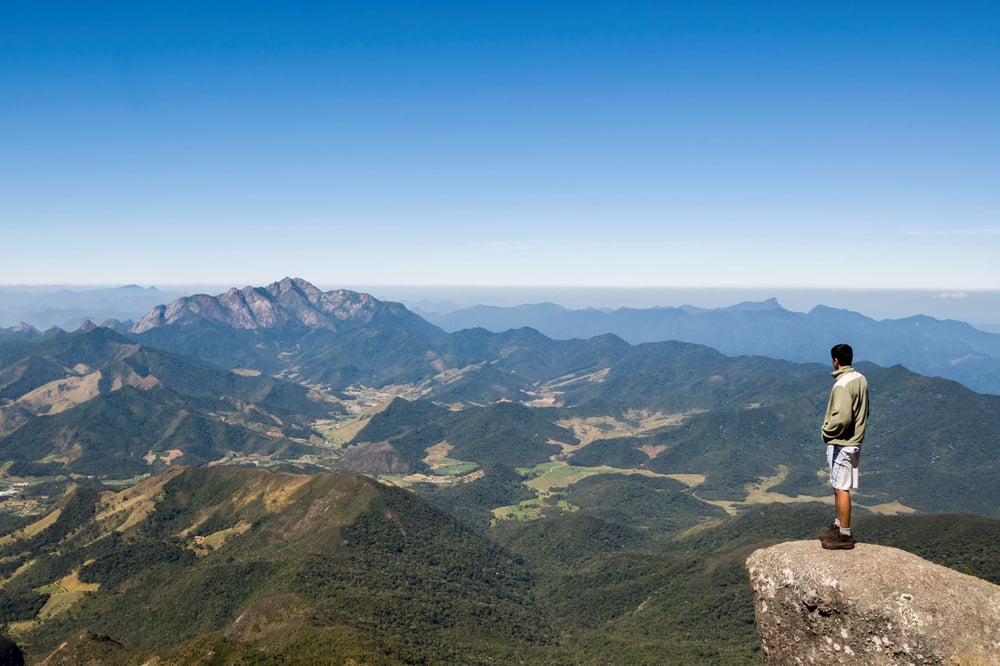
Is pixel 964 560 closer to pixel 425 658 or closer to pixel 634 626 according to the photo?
pixel 634 626

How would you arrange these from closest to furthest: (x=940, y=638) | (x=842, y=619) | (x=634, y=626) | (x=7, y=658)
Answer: (x=940, y=638), (x=842, y=619), (x=7, y=658), (x=634, y=626)

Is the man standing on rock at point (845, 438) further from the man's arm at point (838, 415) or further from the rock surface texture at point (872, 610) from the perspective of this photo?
the rock surface texture at point (872, 610)

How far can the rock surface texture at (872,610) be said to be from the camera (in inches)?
699

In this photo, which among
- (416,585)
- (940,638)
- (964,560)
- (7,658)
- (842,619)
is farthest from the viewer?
(416,585)

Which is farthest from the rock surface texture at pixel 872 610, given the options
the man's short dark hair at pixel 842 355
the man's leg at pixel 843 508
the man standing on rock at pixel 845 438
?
the man's short dark hair at pixel 842 355

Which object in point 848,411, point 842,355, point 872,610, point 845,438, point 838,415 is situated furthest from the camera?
point 842,355

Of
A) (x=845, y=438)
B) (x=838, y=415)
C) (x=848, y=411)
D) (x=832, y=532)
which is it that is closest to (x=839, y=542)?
(x=832, y=532)

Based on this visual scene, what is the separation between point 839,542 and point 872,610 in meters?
2.59

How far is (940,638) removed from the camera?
58.1 feet

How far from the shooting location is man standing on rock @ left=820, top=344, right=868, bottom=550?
67.4ft

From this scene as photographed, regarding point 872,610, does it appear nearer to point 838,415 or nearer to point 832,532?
point 832,532

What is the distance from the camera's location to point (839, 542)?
20.6 meters

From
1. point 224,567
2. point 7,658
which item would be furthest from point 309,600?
point 7,658

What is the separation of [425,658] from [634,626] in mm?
85318
